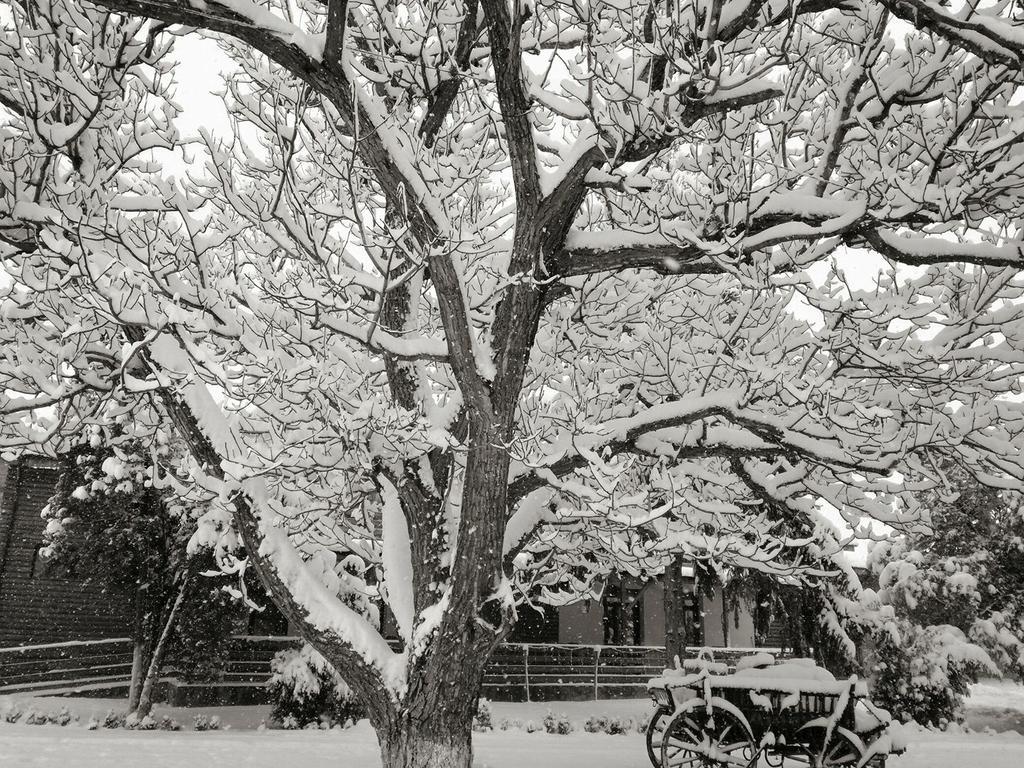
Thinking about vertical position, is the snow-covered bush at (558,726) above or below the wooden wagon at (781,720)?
below

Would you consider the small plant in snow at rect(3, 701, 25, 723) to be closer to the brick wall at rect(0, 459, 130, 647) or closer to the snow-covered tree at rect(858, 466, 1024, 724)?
the brick wall at rect(0, 459, 130, 647)

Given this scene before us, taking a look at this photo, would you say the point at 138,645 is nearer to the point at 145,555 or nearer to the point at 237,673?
the point at 145,555

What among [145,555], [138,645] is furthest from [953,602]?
[138,645]

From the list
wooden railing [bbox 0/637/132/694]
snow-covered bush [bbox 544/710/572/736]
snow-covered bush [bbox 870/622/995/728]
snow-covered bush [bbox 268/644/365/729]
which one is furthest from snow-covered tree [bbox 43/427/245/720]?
snow-covered bush [bbox 870/622/995/728]

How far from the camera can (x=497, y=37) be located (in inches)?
176

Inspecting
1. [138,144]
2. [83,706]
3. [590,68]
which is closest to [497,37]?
[590,68]

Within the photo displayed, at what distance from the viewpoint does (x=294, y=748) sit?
10.2 meters

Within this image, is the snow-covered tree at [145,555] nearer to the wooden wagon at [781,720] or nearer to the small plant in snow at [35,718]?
the small plant in snow at [35,718]

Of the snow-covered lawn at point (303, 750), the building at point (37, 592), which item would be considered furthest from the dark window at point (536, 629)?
the snow-covered lawn at point (303, 750)

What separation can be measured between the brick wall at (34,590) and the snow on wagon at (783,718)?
14.3m

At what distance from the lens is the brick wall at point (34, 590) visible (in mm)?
17297

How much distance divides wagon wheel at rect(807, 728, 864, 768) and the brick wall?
614 inches

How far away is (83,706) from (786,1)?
54.3 feet

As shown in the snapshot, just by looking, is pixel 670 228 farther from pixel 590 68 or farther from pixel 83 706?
pixel 83 706
